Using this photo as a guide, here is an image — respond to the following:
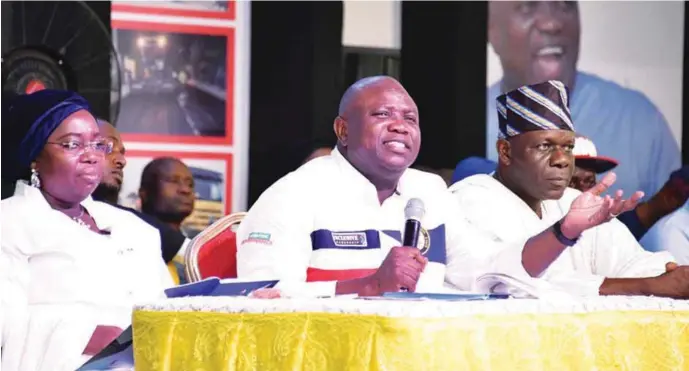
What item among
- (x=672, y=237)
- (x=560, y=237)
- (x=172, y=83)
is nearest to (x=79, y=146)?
(x=560, y=237)

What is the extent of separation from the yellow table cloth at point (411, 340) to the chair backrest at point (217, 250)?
2.94 ft

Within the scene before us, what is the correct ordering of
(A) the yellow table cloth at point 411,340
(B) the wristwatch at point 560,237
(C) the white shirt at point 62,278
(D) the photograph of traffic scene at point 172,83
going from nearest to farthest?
(A) the yellow table cloth at point 411,340
(B) the wristwatch at point 560,237
(C) the white shirt at point 62,278
(D) the photograph of traffic scene at point 172,83

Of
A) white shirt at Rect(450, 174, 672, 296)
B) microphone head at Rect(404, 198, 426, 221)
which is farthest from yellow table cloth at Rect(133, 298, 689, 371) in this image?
white shirt at Rect(450, 174, 672, 296)

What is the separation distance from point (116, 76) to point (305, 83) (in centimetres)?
113

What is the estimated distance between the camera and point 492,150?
324 inches

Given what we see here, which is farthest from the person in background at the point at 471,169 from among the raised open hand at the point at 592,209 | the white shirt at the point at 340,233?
the raised open hand at the point at 592,209

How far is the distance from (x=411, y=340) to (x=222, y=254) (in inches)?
59.7

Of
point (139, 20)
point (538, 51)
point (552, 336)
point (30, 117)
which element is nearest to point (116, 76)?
point (139, 20)

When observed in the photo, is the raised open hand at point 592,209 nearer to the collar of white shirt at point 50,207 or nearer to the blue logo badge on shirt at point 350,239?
the blue logo badge on shirt at point 350,239

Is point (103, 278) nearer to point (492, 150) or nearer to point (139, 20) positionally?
point (139, 20)

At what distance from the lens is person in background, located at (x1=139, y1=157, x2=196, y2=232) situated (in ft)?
21.9

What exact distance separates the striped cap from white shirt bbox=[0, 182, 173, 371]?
1276 mm

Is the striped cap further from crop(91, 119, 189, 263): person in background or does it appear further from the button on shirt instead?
the button on shirt

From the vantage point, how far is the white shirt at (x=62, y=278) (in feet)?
11.6
